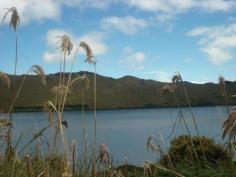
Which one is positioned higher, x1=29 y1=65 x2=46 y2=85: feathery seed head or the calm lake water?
x1=29 y1=65 x2=46 y2=85: feathery seed head

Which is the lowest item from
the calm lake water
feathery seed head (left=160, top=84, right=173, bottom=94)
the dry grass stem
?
the calm lake water

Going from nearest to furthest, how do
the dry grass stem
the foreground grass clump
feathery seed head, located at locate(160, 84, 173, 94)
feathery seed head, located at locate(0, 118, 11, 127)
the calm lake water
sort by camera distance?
1. the dry grass stem
2. feathery seed head, located at locate(0, 118, 11, 127)
3. feathery seed head, located at locate(160, 84, 173, 94)
4. the calm lake water
5. the foreground grass clump

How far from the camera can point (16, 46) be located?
555cm

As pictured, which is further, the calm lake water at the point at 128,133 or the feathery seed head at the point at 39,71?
the calm lake water at the point at 128,133

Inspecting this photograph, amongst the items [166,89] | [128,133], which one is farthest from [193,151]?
[128,133]

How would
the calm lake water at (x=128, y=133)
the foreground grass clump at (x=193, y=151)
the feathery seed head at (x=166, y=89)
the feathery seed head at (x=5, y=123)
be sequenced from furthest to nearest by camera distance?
the foreground grass clump at (x=193, y=151) → the calm lake water at (x=128, y=133) → the feathery seed head at (x=166, y=89) → the feathery seed head at (x=5, y=123)

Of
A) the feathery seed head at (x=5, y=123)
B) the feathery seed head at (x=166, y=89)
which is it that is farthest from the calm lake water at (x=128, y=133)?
the feathery seed head at (x=166, y=89)

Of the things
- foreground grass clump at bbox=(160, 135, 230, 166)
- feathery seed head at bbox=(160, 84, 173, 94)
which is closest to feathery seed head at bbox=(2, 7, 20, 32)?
feathery seed head at bbox=(160, 84, 173, 94)

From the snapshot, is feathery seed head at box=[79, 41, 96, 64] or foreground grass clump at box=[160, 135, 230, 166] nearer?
feathery seed head at box=[79, 41, 96, 64]

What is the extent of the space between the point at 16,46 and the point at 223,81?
281 cm

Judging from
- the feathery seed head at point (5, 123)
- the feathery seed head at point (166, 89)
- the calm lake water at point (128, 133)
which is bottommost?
the calm lake water at point (128, 133)

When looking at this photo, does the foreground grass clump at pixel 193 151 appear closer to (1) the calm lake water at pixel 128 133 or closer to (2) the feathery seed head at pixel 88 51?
(1) the calm lake water at pixel 128 133

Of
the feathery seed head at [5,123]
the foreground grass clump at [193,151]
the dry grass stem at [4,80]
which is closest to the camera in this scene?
the dry grass stem at [4,80]

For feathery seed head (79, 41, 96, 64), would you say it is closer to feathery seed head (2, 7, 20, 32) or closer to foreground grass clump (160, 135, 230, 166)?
feathery seed head (2, 7, 20, 32)
